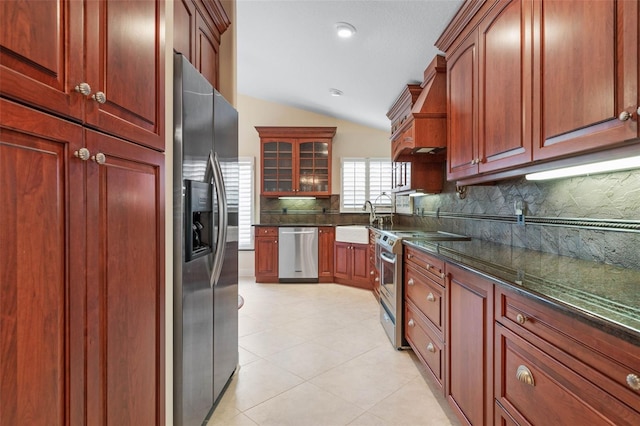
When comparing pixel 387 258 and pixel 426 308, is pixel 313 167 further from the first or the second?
pixel 426 308

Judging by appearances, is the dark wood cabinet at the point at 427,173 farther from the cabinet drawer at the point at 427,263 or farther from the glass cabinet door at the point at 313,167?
the glass cabinet door at the point at 313,167

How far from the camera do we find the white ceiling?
2496 millimetres

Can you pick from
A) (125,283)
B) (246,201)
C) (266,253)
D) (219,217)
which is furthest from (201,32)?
(246,201)

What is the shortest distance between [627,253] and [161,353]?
6.63 ft

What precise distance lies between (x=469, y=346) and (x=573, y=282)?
2.04 feet

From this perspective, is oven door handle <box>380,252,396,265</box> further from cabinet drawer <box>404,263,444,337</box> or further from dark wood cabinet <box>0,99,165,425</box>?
dark wood cabinet <box>0,99,165,425</box>

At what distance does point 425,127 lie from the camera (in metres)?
2.74

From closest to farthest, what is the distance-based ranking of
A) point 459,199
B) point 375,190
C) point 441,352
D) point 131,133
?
1. point 131,133
2. point 441,352
3. point 459,199
4. point 375,190

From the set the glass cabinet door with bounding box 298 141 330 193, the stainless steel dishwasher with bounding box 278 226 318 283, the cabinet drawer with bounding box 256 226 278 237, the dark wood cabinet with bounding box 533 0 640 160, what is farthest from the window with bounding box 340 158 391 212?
the dark wood cabinet with bounding box 533 0 640 160

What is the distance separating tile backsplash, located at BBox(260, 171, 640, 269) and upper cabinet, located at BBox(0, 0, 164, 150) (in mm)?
1997

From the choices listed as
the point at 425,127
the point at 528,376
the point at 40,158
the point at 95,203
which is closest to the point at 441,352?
the point at 528,376

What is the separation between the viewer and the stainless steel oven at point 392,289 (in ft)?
9.02

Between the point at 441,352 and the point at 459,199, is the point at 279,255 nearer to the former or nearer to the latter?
the point at 459,199

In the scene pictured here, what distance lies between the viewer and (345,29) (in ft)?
9.24
